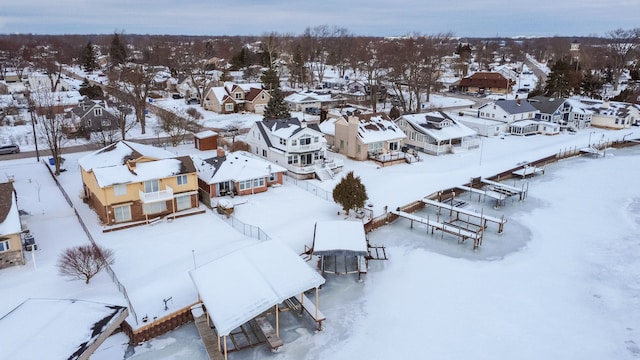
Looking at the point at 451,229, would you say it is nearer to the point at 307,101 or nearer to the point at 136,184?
the point at 136,184

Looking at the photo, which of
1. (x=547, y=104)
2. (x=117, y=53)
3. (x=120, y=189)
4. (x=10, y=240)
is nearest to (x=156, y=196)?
(x=120, y=189)

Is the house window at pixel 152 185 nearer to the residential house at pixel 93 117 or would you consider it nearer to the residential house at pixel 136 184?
the residential house at pixel 136 184

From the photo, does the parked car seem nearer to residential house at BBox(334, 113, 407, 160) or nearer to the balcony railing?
the balcony railing

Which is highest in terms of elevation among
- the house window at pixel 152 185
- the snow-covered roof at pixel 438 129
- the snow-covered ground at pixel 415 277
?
the snow-covered roof at pixel 438 129

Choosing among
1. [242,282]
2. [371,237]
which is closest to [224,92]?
[371,237]

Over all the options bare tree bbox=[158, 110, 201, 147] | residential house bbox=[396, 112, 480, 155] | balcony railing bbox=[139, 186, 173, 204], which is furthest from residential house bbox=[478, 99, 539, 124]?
balcony railing bbox=[139, 186, 173, 204]

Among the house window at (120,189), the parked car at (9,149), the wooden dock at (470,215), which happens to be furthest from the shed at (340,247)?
the parked car at (9,149)
